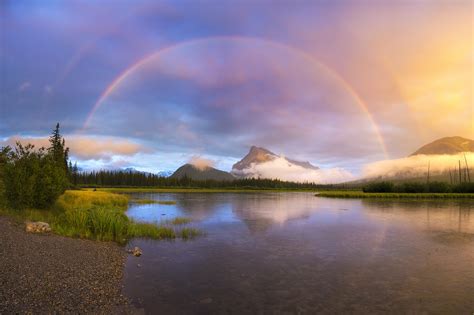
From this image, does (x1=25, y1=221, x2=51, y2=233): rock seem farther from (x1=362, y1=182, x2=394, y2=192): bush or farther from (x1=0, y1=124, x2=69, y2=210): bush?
(x1=362, y1=182, x2=394, y2=192): bush

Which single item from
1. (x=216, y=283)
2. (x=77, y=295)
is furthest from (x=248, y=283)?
(x=77, y=295)

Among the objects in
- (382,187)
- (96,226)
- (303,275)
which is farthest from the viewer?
(382,187)

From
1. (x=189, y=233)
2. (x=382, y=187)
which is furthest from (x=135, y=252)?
(x=382, y=187)

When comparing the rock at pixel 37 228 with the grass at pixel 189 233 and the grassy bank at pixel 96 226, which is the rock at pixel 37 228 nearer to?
the grassy bank at pixel 96 226

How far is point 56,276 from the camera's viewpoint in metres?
13.7

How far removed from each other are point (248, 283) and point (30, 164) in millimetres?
27544

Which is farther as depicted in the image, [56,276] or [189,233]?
[189,233]

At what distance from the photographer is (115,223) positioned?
2833 cm

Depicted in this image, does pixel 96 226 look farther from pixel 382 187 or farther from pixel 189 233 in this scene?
pixel 382 187

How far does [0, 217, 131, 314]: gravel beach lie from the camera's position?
10.9 meters

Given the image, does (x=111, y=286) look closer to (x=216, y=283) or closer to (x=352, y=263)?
(x=216, y=283)

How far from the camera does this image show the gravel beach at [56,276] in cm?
1094

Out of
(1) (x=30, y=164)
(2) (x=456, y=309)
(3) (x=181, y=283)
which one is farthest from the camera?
(1) (x=30, y=164)

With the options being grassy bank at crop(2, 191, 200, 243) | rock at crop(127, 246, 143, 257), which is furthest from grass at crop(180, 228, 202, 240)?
rock at crop(127, 246, 143, 257)
